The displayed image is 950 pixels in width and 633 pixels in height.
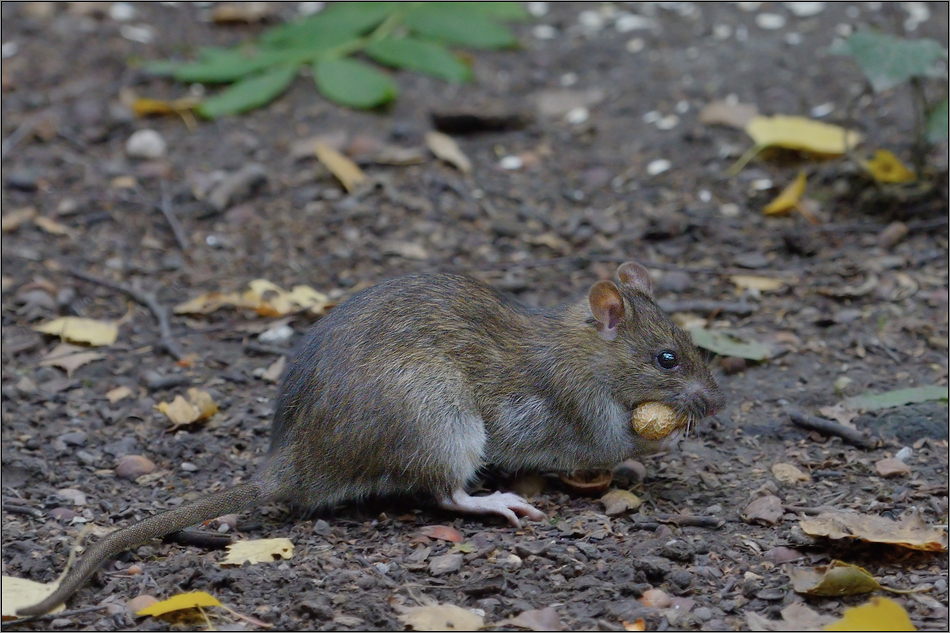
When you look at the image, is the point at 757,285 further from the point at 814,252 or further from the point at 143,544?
the point at 143,544

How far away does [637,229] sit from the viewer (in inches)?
294

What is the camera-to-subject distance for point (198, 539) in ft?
14.7

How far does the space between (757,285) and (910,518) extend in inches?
103

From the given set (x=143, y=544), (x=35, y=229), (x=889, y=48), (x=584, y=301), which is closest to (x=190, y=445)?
(x=143, y=544)

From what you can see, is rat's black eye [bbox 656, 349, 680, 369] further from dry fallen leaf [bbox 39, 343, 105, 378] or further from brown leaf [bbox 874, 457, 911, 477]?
dry fallen leaf [bbox 39, 343, 105, 378]

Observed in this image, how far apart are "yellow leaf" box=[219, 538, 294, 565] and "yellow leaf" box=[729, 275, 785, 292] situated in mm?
3508

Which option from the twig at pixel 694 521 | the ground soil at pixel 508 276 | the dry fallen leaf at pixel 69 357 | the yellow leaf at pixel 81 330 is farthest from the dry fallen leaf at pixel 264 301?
the twig at pixel 694 521

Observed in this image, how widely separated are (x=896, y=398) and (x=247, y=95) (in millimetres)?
5806

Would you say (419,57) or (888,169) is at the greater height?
(419,57)

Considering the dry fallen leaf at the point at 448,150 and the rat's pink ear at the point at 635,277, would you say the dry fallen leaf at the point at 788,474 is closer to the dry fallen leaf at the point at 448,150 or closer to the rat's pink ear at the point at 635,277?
the rat's pink ear at the point at 635,277

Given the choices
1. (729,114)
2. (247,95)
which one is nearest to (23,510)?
(247,95)

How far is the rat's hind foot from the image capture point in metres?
4.70

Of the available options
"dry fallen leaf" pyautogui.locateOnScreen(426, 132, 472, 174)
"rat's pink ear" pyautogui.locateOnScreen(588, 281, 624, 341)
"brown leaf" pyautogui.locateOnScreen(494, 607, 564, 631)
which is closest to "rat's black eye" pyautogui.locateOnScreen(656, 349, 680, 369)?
"rat's pink ear" pyautogui.locateOnScreen(588, 281, 624, 341)

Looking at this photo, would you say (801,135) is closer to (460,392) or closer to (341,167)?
(341,167)
